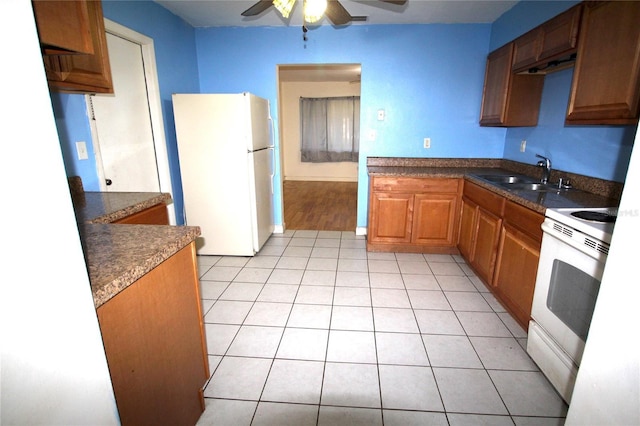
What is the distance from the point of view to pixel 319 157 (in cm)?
761

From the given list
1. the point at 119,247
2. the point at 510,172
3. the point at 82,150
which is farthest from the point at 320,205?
the point at 119,247

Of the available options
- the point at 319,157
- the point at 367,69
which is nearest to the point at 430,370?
the point at 367,69

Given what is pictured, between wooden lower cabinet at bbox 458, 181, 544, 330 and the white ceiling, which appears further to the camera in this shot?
the white ceiling

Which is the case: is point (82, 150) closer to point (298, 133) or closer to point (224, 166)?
point (224, 166)

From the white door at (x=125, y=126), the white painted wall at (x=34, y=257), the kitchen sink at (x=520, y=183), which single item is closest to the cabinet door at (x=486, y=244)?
the kitchen sink at (x=520, y=183)

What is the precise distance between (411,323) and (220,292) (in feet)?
4.93

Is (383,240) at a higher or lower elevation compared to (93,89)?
lower

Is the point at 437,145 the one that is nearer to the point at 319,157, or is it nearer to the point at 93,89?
the point at 93,89

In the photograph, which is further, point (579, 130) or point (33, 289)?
point (579, 130)

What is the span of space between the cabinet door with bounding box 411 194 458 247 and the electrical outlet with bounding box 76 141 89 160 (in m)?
2.77

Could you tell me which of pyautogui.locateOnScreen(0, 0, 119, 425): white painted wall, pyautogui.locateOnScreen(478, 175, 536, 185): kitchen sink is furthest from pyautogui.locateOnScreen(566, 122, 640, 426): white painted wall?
pyautogui.locateOnScreen(478, 175, 536, 185): kitchen sink

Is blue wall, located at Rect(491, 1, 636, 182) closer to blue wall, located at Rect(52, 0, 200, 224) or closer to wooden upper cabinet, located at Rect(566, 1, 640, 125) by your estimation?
wooden upper cabinet, located at Rect(566, 1, 640, 125)

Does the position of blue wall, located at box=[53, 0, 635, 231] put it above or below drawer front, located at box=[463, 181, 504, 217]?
above

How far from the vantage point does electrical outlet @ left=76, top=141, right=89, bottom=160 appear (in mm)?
2059
